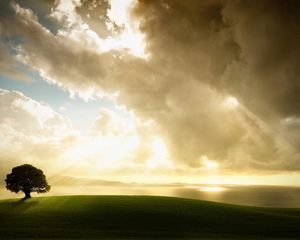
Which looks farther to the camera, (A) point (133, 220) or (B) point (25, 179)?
(B) point (25, 179)

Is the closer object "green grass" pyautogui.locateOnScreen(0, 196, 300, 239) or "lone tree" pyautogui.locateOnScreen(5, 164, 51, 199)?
"green grass" pyautogui.locateOnScreen(0, 196, 300, 239)

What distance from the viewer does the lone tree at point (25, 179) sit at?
68688mm

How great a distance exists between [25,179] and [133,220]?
104ft

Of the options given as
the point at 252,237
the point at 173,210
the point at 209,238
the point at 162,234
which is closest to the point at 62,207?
the point at 173,210

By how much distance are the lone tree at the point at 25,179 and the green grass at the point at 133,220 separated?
416 centimetres

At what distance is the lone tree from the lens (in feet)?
225

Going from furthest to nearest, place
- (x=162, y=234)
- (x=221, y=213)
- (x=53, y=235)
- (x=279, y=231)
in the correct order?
(x=221, y=213), (x=279, y=231), (x=162, y=234), (x=53, y=235)

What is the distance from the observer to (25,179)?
2719 inches

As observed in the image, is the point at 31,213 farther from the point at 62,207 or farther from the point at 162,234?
the point at 162,234

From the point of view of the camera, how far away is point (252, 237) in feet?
123

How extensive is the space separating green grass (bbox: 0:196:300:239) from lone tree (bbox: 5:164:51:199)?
4.16 meters

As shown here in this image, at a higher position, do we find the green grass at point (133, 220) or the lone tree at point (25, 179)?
the lone tree at point (25, 179)

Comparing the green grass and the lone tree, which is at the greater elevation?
the lone tree

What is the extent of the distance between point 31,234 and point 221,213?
104 feet
